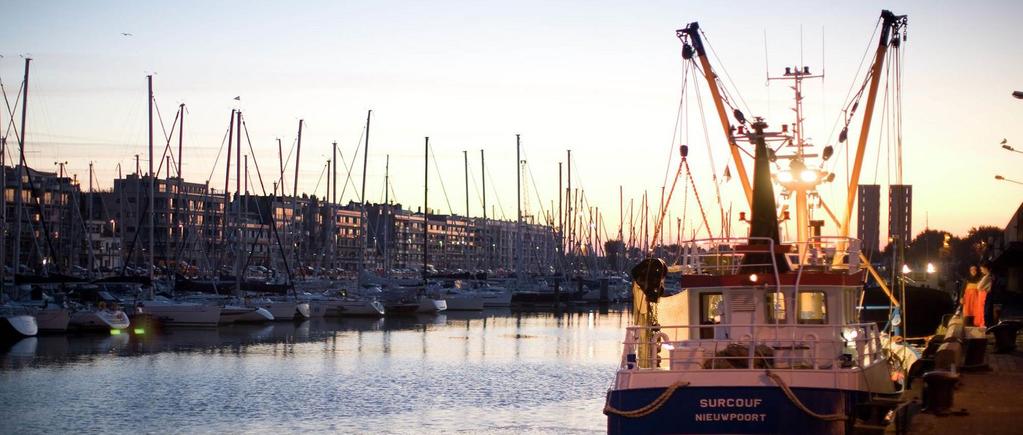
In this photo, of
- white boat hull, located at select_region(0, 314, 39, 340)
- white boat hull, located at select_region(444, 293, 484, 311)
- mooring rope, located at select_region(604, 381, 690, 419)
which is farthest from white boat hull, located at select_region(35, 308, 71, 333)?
mooring rope, located at select_region(604, 381, 690, 419)

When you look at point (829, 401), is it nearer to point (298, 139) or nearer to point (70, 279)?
point (70, 279)

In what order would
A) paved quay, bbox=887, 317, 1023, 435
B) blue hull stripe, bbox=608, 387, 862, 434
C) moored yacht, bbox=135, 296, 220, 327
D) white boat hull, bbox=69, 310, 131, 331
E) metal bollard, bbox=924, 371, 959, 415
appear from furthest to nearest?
moored yacht, bbox=135, 296, 220, 327, white boat hull, bbox=69, 310, 131, 331, metal bollard, bbox=924, 371, 959, 415, paved quay, bbox=887, 317, 1023, 435, blue hull stripe, bbox=608, 387, 862, 434

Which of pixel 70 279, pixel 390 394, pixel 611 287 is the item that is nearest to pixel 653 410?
pixel 390 394

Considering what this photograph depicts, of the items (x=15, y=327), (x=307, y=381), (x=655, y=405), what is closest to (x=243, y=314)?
(x=15, y=327)

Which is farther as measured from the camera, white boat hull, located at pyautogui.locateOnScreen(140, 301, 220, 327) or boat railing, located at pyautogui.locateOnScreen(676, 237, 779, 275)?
white boat hull, located at pyautogui.locateOnScreen(140, 301, 220, 327)

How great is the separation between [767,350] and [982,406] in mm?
5337

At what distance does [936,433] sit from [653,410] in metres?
5.50

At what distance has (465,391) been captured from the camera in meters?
51.3

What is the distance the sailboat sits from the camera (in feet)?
76.9

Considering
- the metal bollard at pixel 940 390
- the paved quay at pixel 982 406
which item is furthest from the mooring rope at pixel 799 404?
the metal bollard at pixel 940 390

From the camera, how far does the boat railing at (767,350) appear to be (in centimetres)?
2428

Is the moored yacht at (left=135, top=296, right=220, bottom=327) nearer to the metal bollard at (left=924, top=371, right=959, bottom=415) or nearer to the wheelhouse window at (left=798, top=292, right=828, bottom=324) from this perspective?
the wheelhouse window at (left=798, top=292, right=828, bottom=324)

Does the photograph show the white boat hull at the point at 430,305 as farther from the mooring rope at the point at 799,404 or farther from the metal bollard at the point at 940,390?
the mooring rope at the point at 799,404

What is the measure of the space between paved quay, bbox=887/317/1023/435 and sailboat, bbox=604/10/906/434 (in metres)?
0.94
